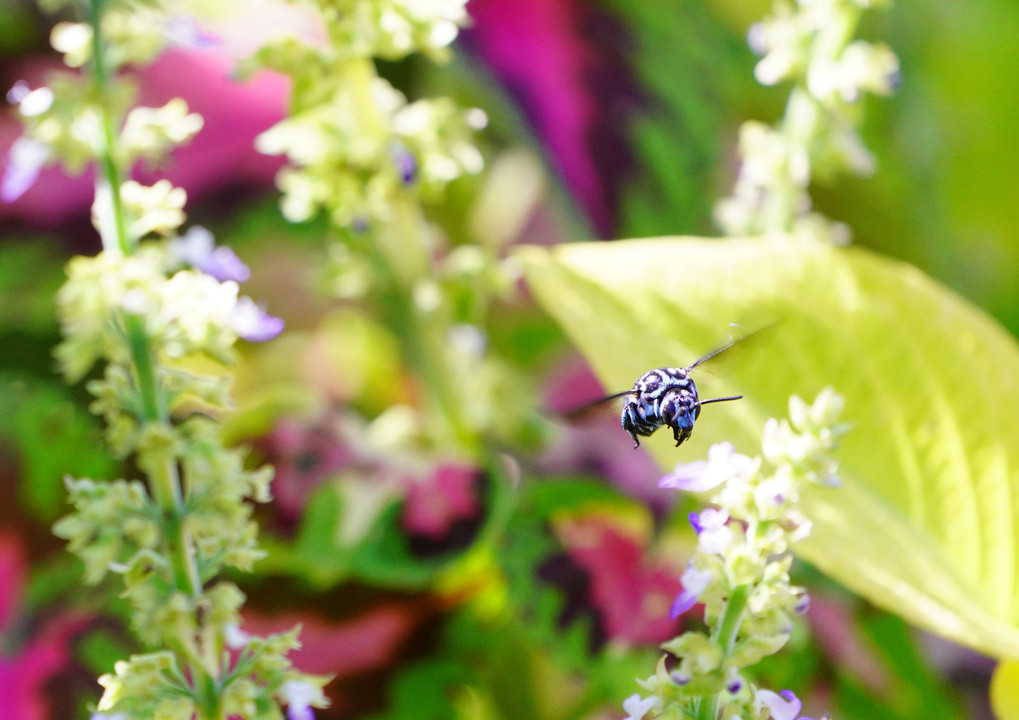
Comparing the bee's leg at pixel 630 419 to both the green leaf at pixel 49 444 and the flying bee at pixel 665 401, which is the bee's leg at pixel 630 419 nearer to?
the flying bee at pixel 665 401

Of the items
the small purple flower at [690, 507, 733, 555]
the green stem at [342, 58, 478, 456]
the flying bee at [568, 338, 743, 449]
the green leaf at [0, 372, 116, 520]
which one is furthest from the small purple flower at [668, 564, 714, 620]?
the green leaf at [0, 372, 116, 520]

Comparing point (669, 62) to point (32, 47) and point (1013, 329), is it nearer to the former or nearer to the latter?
point (1013, 329)

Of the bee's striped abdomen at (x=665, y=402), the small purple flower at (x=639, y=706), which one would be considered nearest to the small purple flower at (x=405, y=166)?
the bee's striped abdomen at (x=665, y=402)

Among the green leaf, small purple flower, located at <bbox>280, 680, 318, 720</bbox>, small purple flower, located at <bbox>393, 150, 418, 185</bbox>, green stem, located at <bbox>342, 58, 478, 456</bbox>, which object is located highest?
the green leaf

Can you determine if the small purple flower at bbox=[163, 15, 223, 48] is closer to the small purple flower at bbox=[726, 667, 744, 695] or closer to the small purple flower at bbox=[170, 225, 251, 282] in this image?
the small purple flower at bbox=[170, 225, 251, 282]

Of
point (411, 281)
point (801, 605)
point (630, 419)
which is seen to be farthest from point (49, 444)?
point (801, 605)

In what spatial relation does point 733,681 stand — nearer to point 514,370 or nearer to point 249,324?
point 249,324
